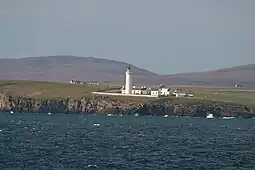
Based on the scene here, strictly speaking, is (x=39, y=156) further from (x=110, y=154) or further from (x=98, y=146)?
(x=98, y=146)

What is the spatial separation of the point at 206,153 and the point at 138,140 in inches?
786

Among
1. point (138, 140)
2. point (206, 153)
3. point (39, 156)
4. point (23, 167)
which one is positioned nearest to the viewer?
point (23, 167)

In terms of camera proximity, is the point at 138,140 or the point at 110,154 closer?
the point at 110,154

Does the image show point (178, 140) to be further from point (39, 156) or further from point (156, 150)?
point (39, 156)

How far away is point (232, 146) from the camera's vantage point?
90875 mm

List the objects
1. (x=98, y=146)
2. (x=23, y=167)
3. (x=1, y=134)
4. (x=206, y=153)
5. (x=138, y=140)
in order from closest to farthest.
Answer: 1. (x=23, y=167)
2. (x=206, y=153)
3. (x=98, y=146)
4. (x=138, y=140)
5. (x=1, y=134)

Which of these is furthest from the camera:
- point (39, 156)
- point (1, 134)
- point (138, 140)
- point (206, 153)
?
point (1, 134)

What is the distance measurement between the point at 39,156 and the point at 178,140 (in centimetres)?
3091

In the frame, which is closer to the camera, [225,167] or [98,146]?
[225,167]

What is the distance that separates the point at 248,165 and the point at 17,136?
140 feet

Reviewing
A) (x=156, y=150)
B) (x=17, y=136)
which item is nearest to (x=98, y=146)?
(x=156, y=150)

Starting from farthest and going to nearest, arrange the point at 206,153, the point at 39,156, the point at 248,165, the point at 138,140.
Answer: the point at 138,140 → the point at 206,153 → the point at 39,156 → the point at 248,165

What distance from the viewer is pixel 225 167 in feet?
216

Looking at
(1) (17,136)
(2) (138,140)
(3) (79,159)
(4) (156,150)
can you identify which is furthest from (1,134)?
(3) (79,159)
